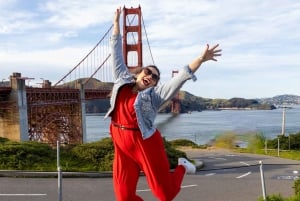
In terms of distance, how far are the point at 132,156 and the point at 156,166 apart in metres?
0.19

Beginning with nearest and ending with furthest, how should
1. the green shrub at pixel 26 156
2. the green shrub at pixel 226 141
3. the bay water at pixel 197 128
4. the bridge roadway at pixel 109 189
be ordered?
the bridge roadway at pixel 109 189 → the green shrub at pixel 26 156 → the green shrub at pixel 226 141 → the bay water at pixel 197 128

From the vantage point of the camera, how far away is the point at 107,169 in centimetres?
981

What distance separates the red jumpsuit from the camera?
3.21 metres

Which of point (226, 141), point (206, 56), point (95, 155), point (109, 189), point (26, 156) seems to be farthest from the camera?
point (226, 141)

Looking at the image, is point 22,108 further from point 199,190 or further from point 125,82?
point 125,82

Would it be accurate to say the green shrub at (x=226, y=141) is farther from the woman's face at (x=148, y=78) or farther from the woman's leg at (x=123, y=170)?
the woman's face at (x=148, y=78)

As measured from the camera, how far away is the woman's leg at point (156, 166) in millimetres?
3203

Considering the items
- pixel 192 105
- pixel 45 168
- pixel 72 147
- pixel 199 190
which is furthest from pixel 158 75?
pixel 192 105

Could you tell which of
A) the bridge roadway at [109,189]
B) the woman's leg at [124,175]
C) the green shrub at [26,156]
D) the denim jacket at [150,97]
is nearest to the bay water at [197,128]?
the green shrub at [26,156]

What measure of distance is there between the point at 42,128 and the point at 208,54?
27.8 meters

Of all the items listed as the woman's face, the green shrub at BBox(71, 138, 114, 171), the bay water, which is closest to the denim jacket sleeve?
the woman's face

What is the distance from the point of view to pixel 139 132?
10.5 ft

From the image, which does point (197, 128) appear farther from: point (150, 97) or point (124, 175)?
point (150, 97)

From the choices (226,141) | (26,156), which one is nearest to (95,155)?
(26,156)
